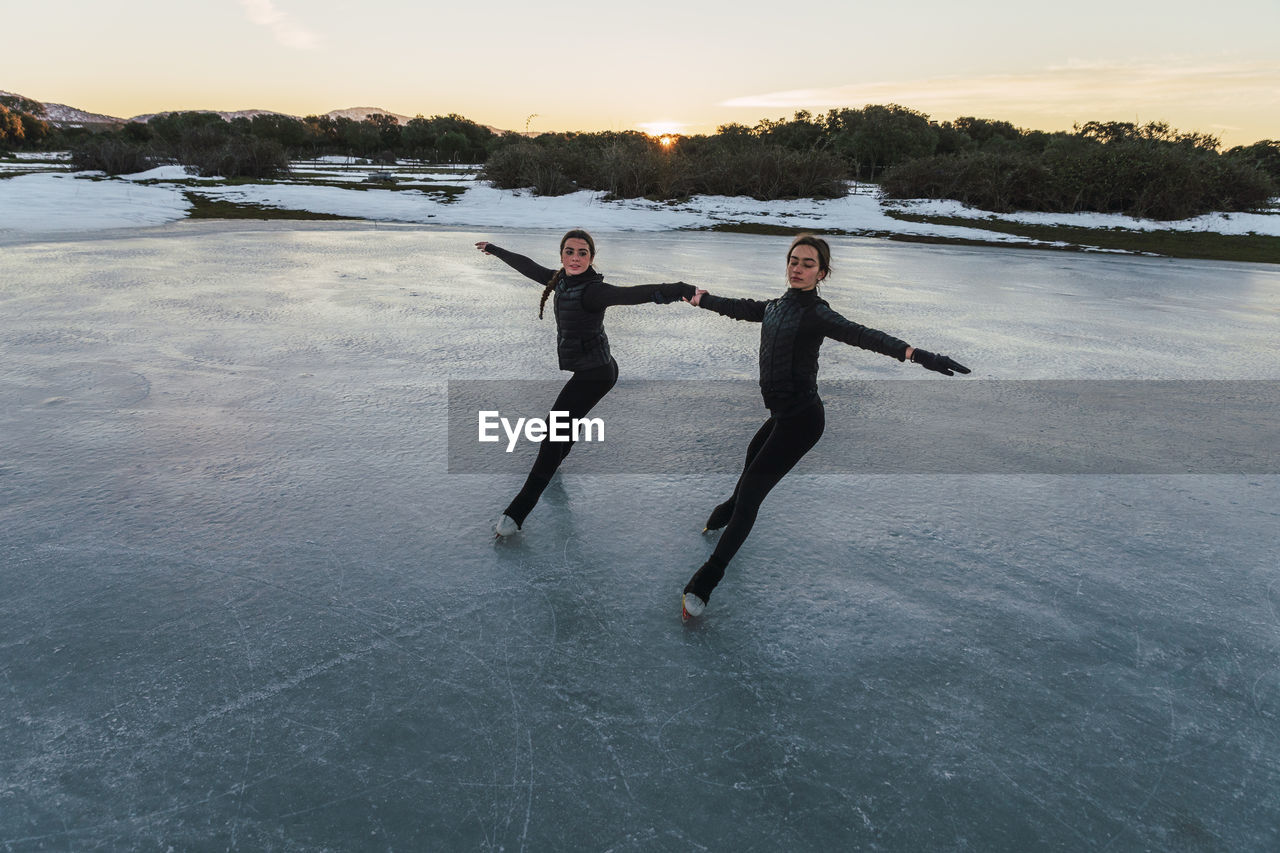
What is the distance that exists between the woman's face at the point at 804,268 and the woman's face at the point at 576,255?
1.01m

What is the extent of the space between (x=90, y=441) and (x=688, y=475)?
354cm

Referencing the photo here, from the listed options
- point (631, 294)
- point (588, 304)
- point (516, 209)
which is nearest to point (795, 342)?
point (631, 294)

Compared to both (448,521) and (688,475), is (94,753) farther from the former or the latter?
(688,475)

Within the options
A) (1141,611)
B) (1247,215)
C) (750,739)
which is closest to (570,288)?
(750,739)

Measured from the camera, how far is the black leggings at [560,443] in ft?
12.0

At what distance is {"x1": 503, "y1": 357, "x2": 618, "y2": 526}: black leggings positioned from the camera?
366cm

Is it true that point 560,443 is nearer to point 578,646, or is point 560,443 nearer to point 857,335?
point 578,646

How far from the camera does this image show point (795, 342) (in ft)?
9.82

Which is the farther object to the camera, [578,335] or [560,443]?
[560,443]

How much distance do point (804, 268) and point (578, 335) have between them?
46.1 inches

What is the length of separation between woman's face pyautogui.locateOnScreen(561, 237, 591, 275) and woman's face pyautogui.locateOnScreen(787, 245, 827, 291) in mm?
1011

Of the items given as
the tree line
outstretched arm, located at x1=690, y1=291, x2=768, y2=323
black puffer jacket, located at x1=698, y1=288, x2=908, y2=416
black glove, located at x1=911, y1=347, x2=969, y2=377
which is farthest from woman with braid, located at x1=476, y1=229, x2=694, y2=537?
the tree line

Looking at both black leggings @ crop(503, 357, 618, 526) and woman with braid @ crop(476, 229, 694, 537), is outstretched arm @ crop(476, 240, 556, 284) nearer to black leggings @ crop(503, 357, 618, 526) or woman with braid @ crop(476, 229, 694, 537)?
woman with braid @ crop(476, 229, 694, 537)

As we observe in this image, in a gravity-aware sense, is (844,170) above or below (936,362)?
above
